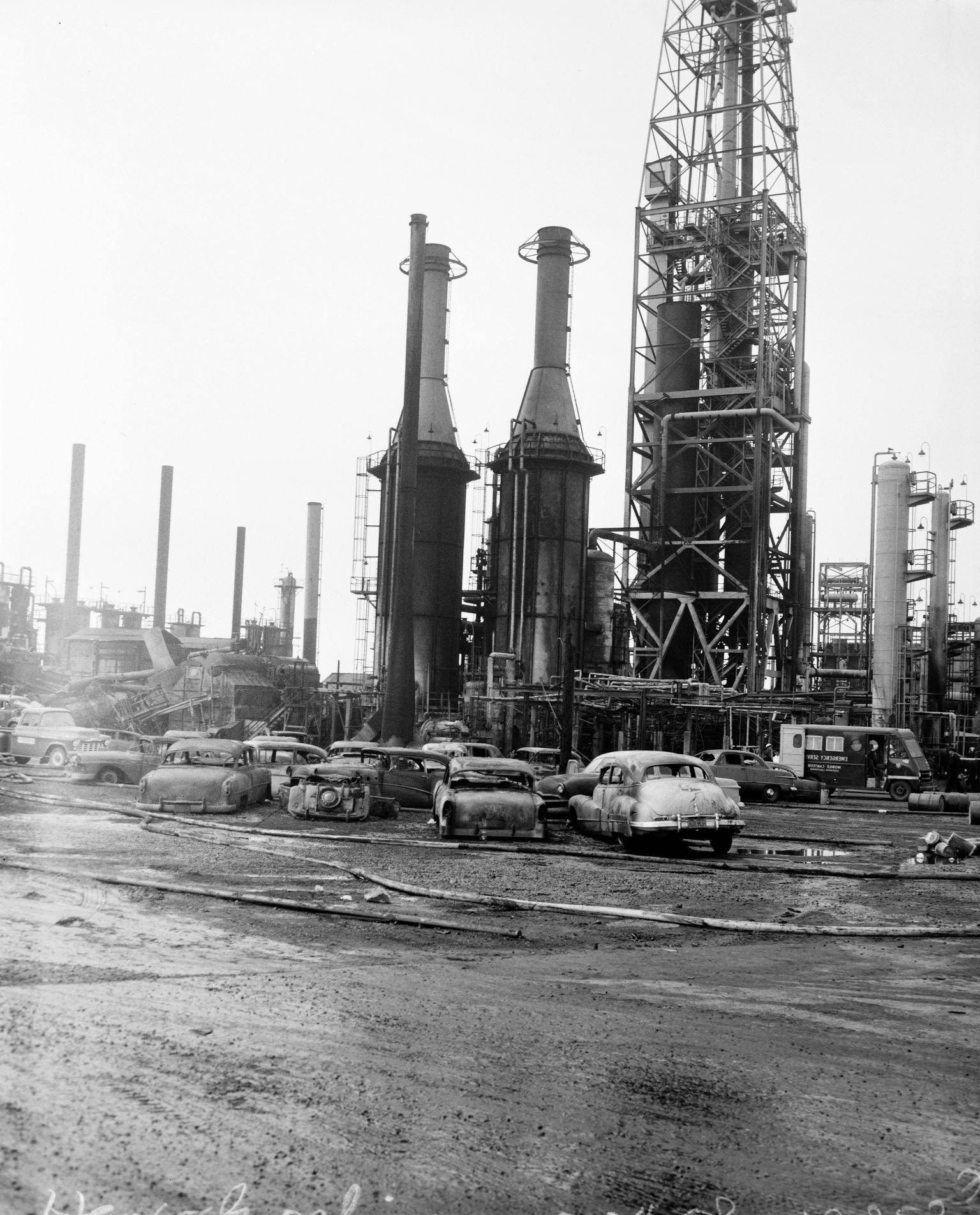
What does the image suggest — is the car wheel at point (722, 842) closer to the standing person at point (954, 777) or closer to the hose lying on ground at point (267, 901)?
the hose lying on ground at point (267, 901)

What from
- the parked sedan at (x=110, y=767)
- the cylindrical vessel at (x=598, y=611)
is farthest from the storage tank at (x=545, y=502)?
the parked sedan at (x=110, y=767)

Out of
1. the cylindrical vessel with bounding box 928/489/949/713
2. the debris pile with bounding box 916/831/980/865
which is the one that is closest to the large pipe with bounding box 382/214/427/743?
the debris pile with bounding box 916/831/980/865

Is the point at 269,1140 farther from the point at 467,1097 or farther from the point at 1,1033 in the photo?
the point at 1,1033

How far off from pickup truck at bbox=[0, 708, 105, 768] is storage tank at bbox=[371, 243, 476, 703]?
764 inches

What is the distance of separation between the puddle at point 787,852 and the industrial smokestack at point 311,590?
62.4 metres

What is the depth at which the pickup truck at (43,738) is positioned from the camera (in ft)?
107

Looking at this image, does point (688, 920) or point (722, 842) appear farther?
point (722, 842)

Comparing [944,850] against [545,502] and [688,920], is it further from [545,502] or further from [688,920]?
[545,502]

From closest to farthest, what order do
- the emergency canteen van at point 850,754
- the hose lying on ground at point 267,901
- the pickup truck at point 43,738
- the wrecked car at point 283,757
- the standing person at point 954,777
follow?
the hose lying on ground at point 267,901
the wrecked car at point 283,757
the pickup truck at point 43,738
the emergency canteen van at point 850,754
the standing person at point 954,777

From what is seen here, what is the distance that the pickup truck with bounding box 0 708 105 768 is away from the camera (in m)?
32.6

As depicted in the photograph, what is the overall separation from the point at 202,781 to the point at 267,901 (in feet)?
34.7

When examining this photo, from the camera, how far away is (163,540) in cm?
7244

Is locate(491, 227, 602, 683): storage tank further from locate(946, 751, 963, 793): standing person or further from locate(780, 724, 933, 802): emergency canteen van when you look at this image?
locate(946, 751, 963, 793): standing person

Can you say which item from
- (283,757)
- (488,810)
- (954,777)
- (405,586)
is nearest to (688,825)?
(488,810)
